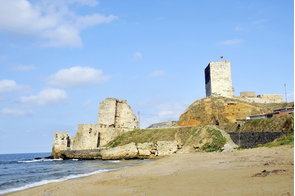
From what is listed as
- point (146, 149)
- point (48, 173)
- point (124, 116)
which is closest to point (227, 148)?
point (146, 149)

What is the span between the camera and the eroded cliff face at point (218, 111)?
40906 mm

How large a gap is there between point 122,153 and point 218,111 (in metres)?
19.6

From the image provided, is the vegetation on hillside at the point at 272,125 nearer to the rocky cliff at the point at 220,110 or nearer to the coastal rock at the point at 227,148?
the coastal rock at the point at 227,148

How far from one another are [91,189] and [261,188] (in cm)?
856

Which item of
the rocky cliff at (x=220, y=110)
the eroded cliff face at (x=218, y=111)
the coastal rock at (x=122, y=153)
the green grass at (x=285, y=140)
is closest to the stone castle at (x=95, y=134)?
the coastal rock at (x=122, y=153)

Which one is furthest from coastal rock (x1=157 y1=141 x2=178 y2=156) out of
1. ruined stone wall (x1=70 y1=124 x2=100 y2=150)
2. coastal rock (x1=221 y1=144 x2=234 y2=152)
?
ruined stone wall (x1=70 y1=124 x2=100 y2=150)

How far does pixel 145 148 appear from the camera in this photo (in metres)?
37.2

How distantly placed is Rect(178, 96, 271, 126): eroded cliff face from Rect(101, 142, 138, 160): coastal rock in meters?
13.5

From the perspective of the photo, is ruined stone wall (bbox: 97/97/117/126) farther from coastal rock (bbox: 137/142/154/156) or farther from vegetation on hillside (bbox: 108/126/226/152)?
coastal rock (bbox: 137/142/154/156)

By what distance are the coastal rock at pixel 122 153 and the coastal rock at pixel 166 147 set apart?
4076mm

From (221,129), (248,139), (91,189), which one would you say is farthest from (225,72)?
(91,189)

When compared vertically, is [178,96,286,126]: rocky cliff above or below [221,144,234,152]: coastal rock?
above

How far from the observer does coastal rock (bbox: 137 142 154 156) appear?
3672 cm

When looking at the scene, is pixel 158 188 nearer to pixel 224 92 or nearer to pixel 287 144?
pixel 287 144
